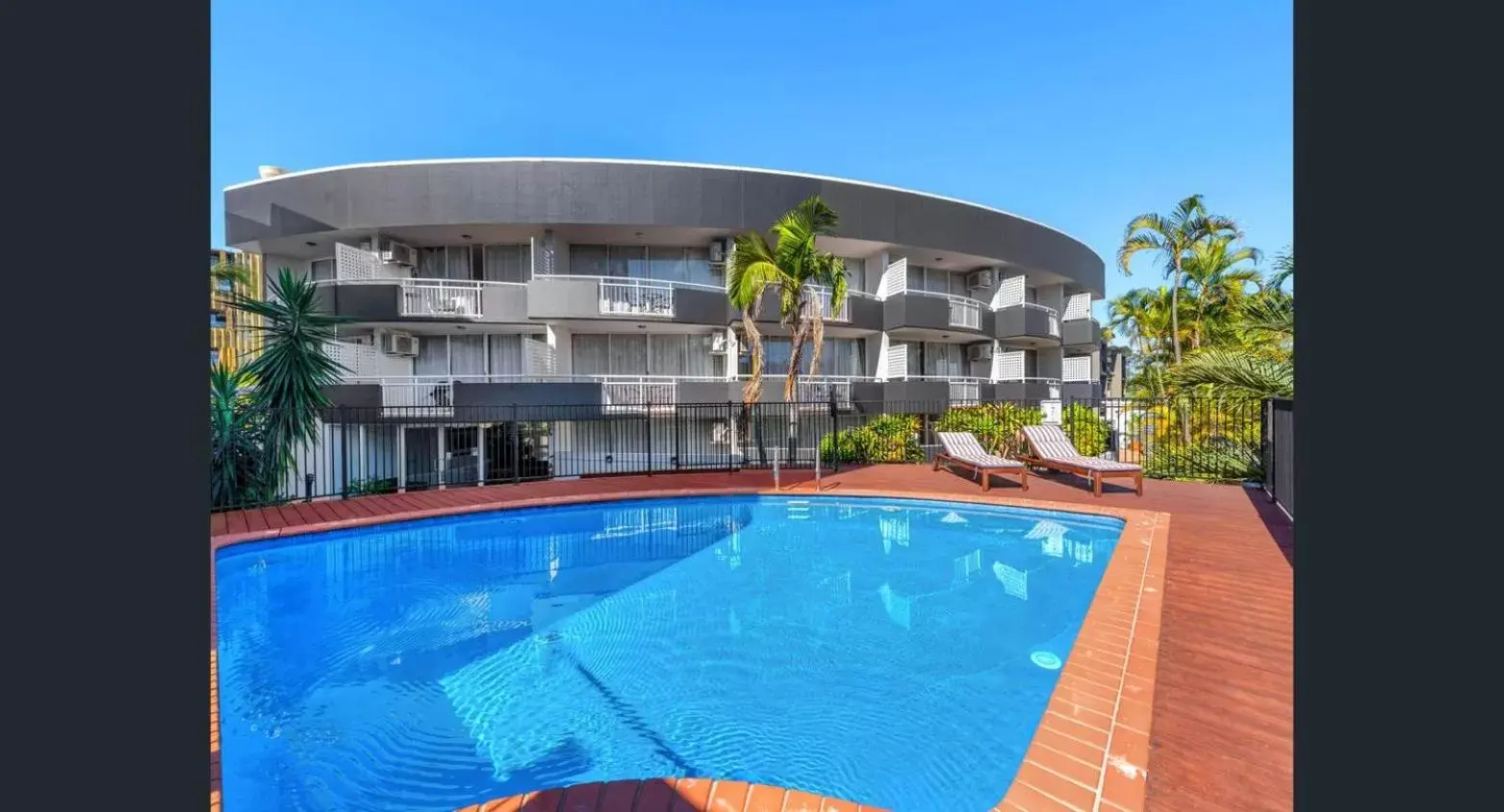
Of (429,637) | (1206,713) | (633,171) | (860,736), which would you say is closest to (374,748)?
(429,637)

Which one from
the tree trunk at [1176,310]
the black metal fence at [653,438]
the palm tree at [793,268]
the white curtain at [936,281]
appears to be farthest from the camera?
the tree trunk at [1176,310]

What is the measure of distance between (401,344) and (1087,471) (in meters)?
18.2

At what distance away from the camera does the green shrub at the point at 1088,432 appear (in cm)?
1570

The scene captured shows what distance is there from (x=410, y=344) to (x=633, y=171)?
337 inches

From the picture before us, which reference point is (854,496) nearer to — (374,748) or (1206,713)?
(1206,713)

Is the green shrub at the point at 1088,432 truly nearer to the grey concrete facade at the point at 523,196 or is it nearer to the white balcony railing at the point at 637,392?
the grey concrete facade at the point at 523,196

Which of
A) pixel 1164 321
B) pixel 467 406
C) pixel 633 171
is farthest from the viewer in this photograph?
pixel 1164 321

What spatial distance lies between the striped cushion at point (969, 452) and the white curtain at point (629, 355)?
9.35m

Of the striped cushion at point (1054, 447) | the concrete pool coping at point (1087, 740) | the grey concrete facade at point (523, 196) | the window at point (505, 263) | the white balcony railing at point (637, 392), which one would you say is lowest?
the concrete pool coping at point (1087, 740)

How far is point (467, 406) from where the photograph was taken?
1430 cm

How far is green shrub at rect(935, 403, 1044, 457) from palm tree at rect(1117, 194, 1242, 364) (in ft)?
34.5

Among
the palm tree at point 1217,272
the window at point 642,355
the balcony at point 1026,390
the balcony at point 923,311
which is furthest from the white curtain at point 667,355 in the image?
the palm tree at point 1217,272

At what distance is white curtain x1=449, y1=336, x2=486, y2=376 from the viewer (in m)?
17.0
